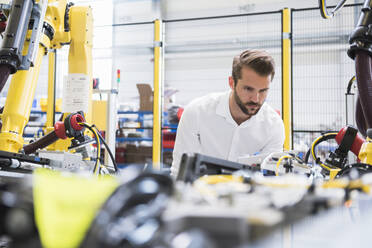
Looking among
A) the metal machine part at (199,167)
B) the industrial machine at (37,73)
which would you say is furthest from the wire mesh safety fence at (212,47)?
the metal machine part at (199,167)

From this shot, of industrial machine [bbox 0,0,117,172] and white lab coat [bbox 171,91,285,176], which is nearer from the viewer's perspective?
industrial machine [bbox 0,0,117,172]

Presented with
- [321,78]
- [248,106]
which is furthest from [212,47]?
[248,106]

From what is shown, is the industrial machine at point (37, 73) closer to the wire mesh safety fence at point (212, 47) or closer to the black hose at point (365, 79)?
the black hose at point (365, 79)

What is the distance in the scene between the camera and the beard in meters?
1.81

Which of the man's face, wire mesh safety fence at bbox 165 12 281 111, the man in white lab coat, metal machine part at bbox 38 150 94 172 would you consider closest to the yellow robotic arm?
metal machine part at bbox 38 150 94 172

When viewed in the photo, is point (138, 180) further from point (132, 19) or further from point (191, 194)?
point (132, 19)

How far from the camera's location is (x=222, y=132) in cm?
212

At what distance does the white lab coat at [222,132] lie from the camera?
2062 mm

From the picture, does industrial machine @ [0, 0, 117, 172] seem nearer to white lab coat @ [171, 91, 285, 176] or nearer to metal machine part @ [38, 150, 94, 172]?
metal machine part @ [38, 150, 94, 172]

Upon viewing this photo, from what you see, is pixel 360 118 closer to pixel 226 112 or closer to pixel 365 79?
pixel 365 79

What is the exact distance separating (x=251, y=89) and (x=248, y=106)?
112 millimetres

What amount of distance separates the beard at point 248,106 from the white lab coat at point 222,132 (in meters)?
0.15

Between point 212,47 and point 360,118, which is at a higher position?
point 212,47

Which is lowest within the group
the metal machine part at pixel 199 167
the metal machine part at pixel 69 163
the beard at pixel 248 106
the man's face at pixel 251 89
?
the metal machine part at pixel 69 163
